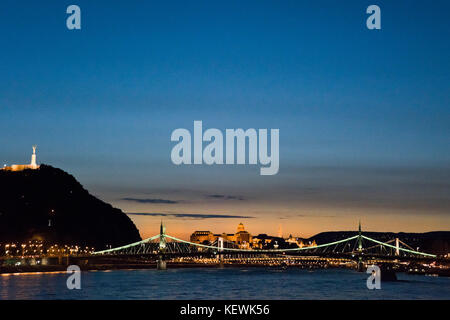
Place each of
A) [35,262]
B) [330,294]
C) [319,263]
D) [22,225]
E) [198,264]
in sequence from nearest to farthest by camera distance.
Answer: [330,294] → [35,262] → [22,225] → [198,264] → [319,263]

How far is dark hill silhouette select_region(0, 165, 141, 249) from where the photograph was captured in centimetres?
11212

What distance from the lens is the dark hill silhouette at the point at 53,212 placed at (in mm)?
112125

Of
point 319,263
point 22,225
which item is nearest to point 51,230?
point 22,225

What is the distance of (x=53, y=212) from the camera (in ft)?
396

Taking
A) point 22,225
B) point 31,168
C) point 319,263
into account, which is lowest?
point 319,263

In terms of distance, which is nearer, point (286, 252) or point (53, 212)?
point (286, 252)

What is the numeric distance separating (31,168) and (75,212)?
12871 millimetres

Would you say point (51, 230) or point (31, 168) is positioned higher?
point (31, 168)
